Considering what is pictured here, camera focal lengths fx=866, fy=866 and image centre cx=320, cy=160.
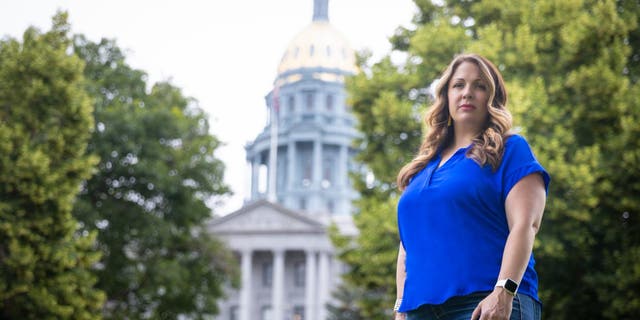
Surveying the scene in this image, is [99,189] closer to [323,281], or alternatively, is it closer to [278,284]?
[323,281]

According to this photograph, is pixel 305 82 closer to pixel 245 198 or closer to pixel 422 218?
pixel 245 198

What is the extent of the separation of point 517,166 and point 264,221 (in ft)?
225

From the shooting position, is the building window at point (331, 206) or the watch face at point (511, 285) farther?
the building window at point (331, 206)

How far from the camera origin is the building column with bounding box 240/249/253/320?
72375mm

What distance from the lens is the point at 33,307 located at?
19.0m

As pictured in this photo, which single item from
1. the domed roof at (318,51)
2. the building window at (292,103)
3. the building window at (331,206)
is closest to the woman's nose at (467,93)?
the building window at (331,206)

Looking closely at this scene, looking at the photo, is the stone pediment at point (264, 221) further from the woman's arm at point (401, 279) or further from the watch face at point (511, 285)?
the watch face at point (511, 285)

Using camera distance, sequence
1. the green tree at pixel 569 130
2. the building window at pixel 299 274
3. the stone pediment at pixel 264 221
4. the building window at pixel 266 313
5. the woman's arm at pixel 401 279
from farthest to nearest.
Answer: the building window at pixel 266 313
the building window at pixel 299 274
the stone pediment at pixel 264 221
the green tree at pixel 569 130
the woman's arm at pixel 401 279

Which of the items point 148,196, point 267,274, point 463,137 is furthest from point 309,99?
point 463,137

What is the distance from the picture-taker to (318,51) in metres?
103

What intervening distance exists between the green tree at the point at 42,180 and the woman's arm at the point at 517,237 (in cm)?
1665

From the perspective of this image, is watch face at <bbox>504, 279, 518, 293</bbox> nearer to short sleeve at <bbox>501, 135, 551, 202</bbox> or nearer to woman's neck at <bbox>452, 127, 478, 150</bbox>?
short sleeve at <bbox>501, 135, 551, 202</bbox>

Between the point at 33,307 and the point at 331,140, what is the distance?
80.3 metres

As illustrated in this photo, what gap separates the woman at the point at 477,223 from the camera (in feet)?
11.3
